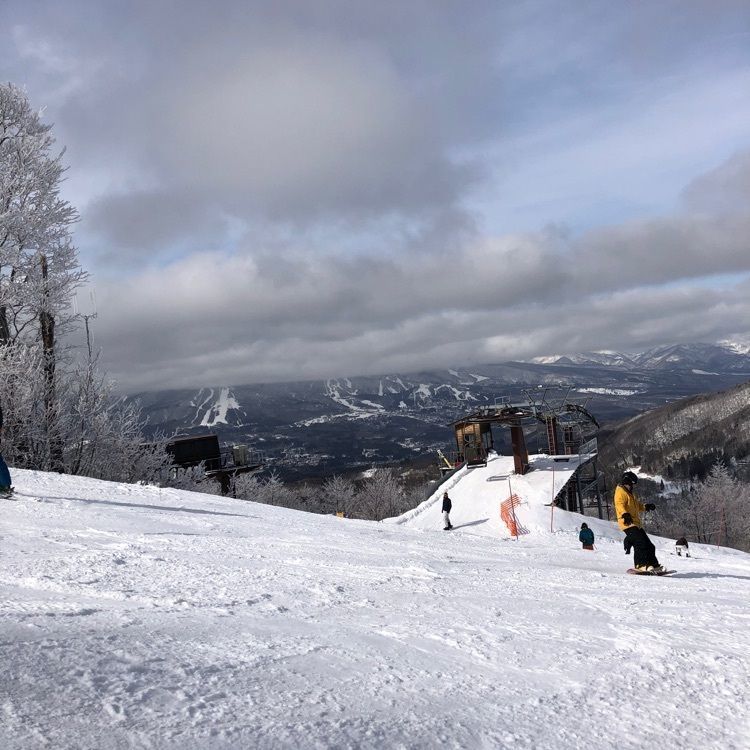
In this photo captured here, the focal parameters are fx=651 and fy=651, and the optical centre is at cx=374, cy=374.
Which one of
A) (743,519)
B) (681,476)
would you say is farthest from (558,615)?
(681,476)

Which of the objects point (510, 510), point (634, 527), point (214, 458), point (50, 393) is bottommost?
point (510, 510)

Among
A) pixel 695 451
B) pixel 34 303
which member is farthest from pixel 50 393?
pixel 695 451

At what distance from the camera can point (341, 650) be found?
166 inches

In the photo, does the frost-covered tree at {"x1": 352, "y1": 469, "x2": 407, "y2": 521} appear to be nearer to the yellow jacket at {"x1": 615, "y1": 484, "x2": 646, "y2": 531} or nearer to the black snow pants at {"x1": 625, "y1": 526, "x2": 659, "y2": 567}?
the yellow jacket at {"x1": 615, "y1": 484, "x2": 646, "y2": 531}

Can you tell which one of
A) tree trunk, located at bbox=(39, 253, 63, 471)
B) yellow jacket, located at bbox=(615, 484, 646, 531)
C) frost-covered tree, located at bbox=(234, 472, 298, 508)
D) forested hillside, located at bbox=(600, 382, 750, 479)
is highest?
tree trunk, located at bbox=(39, 253, 63, 471)

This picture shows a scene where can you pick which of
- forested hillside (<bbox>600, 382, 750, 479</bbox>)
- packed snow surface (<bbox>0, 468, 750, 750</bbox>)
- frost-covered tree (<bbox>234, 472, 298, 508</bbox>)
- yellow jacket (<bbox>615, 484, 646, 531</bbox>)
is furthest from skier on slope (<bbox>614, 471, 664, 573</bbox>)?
forested hillside (<bbox>600, 382, 750, 479</bbox>)

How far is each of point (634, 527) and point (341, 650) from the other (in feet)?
24.1

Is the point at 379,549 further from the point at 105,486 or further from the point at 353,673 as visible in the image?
the point at 105,486

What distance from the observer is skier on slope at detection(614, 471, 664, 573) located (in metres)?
9.85

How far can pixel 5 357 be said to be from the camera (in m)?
21.5

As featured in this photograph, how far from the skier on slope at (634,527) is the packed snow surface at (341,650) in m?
0.87

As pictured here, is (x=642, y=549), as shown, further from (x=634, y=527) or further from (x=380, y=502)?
(x=380, y=502)

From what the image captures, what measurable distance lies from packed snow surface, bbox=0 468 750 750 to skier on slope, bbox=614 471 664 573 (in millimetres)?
868

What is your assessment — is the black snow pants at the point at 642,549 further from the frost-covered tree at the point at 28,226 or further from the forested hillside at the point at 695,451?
the forested hillside at the point at 695,451
